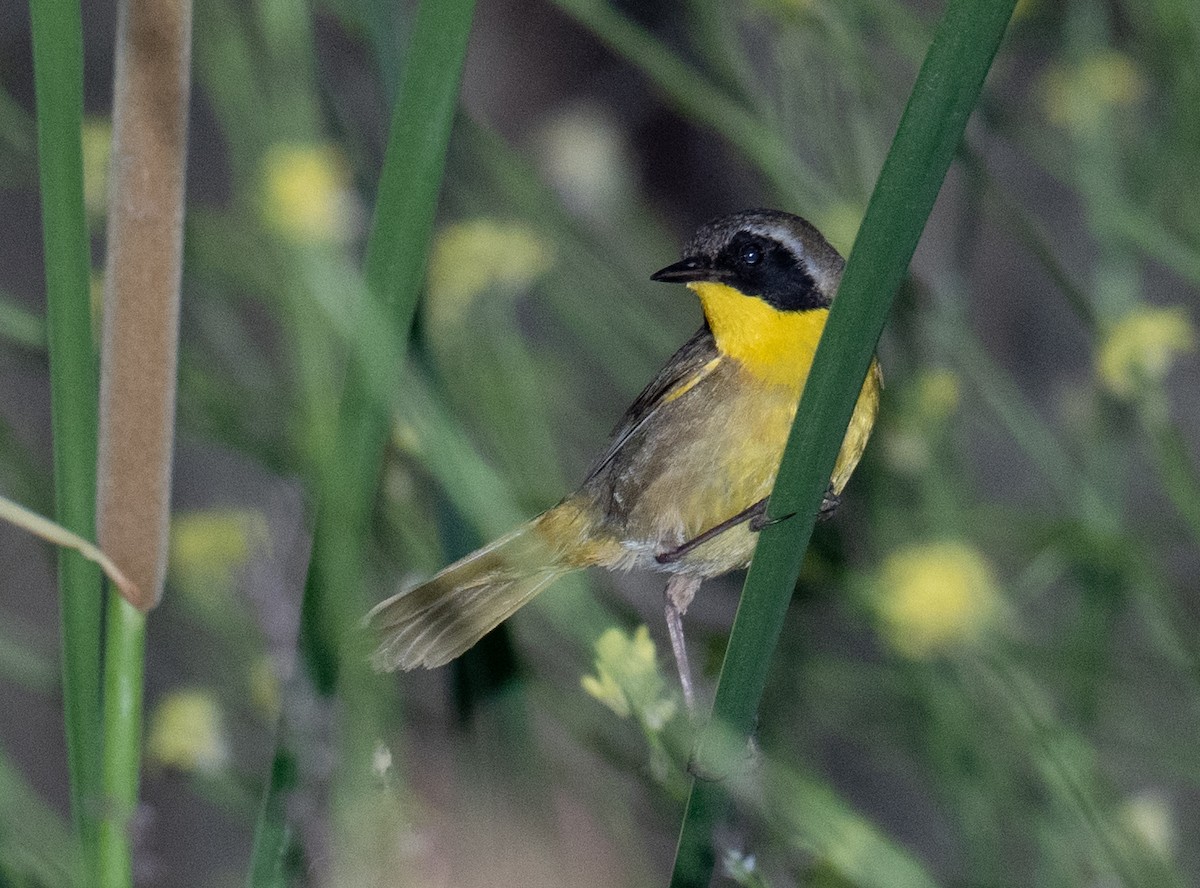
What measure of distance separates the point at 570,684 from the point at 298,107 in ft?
3.01

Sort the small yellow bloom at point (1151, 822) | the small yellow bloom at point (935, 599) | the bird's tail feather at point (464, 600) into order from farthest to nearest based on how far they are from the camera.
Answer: the small yellow bloom at point (1151, 822)
the small yellow bloom at point (935, 599)
the bird's tail feather at point (464, 600)

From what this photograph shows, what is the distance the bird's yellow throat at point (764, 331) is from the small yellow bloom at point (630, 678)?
8.7 inches

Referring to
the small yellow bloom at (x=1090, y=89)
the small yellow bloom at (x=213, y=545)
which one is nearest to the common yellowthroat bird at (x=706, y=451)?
the small yellow bloom at (x=213, y=545)

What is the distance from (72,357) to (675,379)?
492mm

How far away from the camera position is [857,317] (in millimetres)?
566

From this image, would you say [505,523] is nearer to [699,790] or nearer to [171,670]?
[699,790]

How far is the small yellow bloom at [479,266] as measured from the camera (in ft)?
4.92

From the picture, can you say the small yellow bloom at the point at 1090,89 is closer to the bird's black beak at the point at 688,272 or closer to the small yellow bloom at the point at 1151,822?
the small yellow bloom at the point at 1151,822

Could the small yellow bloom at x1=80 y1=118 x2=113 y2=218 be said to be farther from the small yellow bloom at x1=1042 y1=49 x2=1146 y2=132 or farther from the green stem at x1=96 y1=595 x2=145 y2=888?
the small yellow bloom at x1=1042 y1=49 x2=1146 y2=132

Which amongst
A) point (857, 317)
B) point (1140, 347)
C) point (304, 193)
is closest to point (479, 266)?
point (304, 193)

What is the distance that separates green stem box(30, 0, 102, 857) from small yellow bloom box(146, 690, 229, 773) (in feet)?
2.14

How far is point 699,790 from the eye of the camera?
0.69 metres

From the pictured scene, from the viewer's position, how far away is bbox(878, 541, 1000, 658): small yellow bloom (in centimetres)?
129

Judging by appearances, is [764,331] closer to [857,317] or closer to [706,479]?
[706,479]
